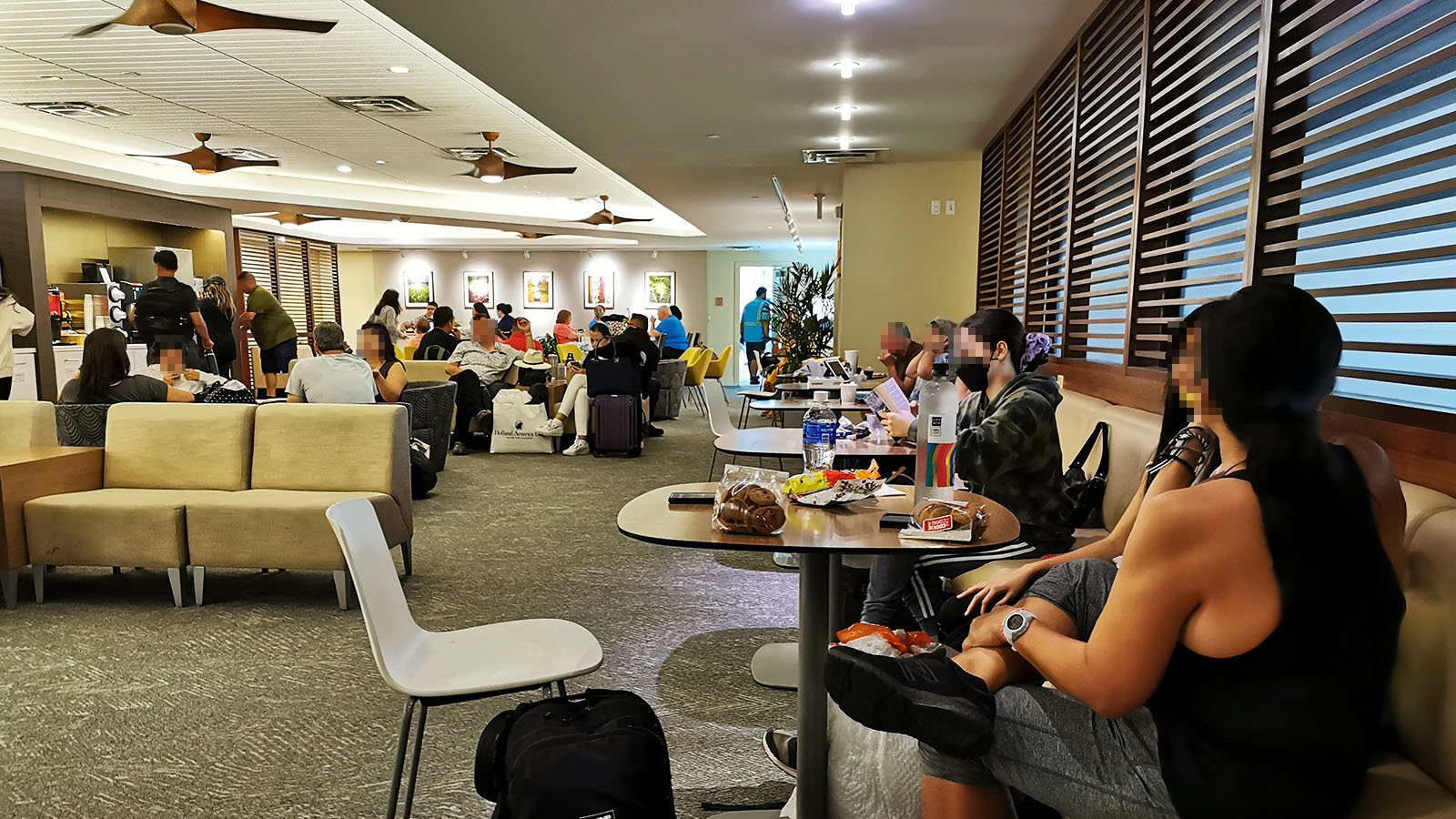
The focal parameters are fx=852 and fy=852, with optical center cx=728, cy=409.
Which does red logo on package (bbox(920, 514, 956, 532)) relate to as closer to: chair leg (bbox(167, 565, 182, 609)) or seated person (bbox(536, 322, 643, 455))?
chair leg (bbox(167, 565, 182, 609))

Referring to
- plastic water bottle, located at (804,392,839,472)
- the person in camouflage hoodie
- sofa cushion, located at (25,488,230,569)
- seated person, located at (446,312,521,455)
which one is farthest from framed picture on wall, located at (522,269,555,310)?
plastic water bottle, located at (804,392,839,472)

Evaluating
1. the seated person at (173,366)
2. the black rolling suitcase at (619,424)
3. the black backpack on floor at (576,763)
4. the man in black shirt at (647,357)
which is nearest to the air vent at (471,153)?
the man in black shirt at (647,357)

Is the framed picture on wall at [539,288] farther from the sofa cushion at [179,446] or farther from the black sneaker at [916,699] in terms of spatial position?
the black sneaker at [916,699]

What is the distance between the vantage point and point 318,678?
3227mm

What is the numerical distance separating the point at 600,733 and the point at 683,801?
0.71 metres

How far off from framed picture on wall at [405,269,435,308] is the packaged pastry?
19538mm

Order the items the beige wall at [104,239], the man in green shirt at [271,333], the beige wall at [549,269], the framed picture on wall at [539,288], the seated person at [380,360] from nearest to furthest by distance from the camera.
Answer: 1. the seated person at [380,360]
2. the man in green shirt at [271,333]
3. the beige wall at [104,239]
4. the beige wall at [549,269]
5. the framed picture on wall at [539,288]

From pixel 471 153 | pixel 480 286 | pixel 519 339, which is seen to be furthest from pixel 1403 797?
pixel 480 286

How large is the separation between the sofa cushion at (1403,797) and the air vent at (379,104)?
26.5ft

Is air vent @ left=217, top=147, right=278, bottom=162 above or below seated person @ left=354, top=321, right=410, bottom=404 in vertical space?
above

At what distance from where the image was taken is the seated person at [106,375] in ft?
15.3

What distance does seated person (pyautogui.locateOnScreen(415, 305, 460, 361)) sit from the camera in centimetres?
936

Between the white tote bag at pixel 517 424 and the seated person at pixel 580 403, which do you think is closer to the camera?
the seated person at pixel 580 403

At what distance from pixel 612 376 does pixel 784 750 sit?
6200 millimetres
